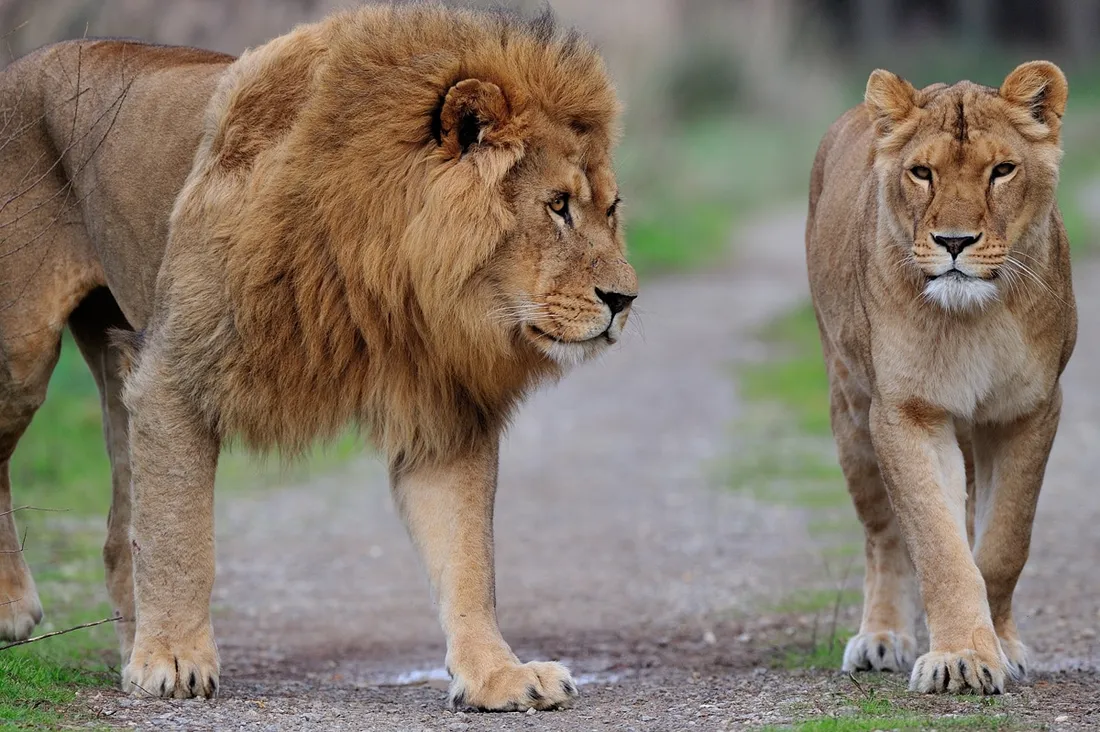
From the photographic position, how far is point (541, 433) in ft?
36.4

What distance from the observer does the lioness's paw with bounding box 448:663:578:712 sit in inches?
162

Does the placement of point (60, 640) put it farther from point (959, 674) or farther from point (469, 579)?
point (959, 674)

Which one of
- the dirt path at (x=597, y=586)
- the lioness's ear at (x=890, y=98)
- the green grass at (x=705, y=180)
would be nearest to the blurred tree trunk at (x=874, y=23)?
the green grass at (x=705, y=180)

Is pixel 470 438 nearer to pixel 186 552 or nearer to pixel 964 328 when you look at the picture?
pixel 186 552

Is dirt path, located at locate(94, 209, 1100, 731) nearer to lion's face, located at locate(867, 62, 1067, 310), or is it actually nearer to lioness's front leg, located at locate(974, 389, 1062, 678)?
lioness's front leg, located at locate(974, 389, 1062, 678)

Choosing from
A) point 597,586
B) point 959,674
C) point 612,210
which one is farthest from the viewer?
point 597,586

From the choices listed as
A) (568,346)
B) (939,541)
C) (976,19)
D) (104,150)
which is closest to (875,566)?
(939,541)

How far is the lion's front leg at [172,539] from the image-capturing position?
4258 millimetres

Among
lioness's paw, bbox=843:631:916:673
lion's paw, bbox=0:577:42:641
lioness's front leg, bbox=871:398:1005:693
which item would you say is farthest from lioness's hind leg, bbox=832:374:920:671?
lion's paw, bbox=0:577:42:641

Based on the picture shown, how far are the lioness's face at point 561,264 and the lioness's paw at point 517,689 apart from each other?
2.50 ft

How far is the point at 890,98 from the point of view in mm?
4621

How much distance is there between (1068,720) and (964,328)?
3.68 ft

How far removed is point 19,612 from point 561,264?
197 cm

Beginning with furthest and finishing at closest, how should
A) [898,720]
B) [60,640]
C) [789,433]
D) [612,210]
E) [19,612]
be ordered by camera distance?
[789,433] < [60,640] < [19,612] < [612,210] < [898,720]
